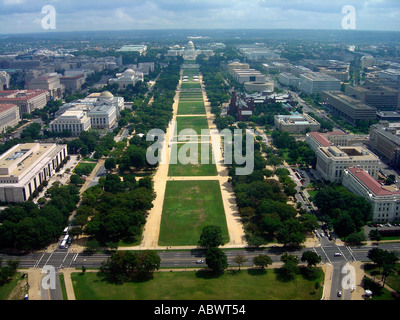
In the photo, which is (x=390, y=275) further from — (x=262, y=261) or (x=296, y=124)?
(x=296, y=124)

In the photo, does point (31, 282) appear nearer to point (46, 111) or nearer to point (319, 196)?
point (319, 196)

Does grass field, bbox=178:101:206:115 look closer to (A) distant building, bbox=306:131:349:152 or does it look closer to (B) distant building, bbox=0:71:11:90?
(A) distant building, bbox=306:131:349:152

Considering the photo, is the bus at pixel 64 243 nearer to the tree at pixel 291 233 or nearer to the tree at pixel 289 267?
the tree at pixel 289 267

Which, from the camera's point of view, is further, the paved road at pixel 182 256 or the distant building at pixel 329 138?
the distant building at pixel 329 138

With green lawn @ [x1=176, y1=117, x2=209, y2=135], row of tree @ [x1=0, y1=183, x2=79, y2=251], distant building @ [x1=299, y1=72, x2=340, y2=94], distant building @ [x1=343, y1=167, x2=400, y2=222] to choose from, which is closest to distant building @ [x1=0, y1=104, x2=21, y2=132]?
green lawn @ [x1=176, y1=117, x2=209, y2=135]

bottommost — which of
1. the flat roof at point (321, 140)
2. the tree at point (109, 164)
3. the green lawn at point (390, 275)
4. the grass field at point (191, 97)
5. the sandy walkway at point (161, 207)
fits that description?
the green lawn at point (390, 275)

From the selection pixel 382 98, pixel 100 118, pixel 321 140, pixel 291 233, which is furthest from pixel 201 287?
pixel 382 98

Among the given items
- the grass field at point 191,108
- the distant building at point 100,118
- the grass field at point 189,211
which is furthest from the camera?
the grass field at point 191,108

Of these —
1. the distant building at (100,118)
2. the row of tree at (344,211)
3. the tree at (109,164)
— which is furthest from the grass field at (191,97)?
the row of tree at (344,211)
